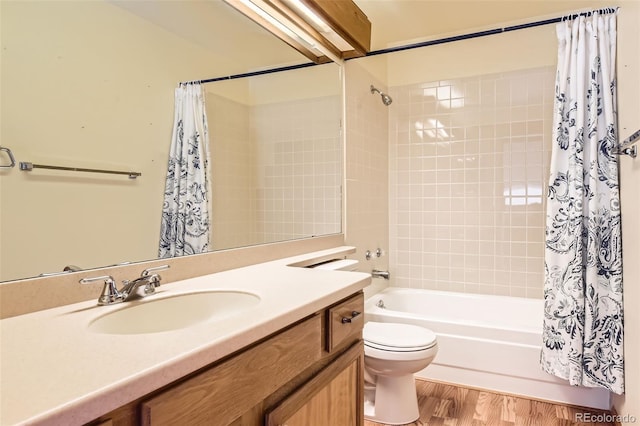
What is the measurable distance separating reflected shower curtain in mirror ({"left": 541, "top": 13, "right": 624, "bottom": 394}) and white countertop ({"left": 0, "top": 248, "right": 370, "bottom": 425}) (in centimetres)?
157

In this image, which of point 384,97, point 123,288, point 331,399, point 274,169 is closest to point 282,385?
point 331,399

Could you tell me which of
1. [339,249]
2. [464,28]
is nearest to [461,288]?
[339,249]

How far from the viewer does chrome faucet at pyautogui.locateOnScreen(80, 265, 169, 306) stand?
40.9 inches

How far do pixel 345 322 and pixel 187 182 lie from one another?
2.52 ft

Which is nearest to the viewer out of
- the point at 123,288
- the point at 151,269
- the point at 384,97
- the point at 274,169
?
the point at 123,288

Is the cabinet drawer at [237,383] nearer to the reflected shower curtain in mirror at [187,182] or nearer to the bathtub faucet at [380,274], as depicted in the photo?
the reflected shower curtain in mirror at [187,182]

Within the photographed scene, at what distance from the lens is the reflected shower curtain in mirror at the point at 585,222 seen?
1.96 m

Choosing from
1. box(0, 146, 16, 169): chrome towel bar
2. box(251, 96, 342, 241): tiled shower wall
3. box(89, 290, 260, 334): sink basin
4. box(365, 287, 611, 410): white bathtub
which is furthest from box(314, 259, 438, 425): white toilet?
box(0, 146, 16, 169): chrome towel bar

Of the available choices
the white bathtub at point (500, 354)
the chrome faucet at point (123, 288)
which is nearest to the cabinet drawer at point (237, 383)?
the chrome faucet at point (123, 288)

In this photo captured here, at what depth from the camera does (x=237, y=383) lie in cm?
81

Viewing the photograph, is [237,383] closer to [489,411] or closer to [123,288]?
[123,288]

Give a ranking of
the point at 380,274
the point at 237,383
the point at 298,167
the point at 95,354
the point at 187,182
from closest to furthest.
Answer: the point at 95,354 < the point at 237,383 < the point at 187,182 < the point at 298,167 < the point at 380,274

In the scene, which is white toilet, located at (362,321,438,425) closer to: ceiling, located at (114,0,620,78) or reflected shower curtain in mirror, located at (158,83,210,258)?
reflected shower curtain in mirror, located at (158,83,210,258)

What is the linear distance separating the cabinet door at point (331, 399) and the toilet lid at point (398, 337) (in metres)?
0.57
